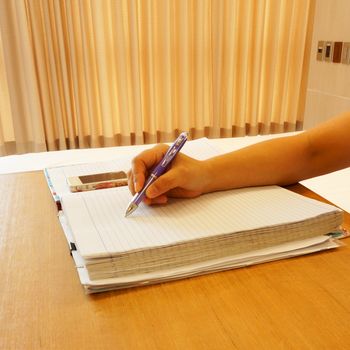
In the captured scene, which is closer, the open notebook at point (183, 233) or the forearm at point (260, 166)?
the open notebook at point (183, 233)

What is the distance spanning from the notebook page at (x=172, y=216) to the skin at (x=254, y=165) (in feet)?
0.07

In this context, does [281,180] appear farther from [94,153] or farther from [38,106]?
[38,106]

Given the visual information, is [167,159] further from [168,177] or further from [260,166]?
[260,166]

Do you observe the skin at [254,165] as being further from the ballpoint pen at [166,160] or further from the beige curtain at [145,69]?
the beige curtain at [145,69]

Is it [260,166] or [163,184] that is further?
[260,166]

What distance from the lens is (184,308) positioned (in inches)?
17.3

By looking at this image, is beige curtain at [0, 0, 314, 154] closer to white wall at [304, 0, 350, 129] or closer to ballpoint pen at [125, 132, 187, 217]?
white wall at [304, 0, 350, 129]

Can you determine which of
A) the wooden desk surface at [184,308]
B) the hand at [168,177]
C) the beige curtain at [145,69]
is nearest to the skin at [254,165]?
the hand at [168,177]

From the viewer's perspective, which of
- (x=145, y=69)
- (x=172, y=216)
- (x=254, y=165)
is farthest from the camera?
(x=145, y=69)

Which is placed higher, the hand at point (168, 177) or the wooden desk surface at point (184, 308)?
the hand at point (168, 177)

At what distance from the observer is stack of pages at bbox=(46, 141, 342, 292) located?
49 cm

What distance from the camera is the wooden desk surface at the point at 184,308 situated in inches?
15.5

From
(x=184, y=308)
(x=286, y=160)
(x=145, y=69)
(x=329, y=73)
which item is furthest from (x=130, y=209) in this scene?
(x=145, y=69)

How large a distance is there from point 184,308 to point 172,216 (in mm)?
181
